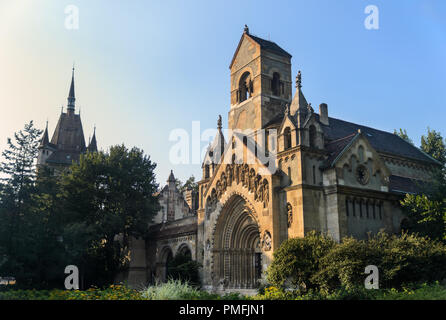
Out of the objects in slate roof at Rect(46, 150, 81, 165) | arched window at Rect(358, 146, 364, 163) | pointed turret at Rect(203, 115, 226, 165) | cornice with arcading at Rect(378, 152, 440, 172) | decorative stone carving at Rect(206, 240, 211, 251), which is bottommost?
decorative stone carving at Rect(206, 240, 211, 251)

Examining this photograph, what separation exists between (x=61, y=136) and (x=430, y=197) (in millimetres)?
70660

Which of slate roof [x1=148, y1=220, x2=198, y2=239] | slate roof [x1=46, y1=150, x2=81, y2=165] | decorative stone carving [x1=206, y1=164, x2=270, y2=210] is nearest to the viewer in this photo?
decorative stone carving [x1=206, y1=164, x2=270, y2=210]

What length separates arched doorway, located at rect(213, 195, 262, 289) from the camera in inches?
1242

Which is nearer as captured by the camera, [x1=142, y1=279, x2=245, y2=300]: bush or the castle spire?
[x1=142, y1=279, x2=245, y2=300]: bush

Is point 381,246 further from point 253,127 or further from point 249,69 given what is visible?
point 249,69

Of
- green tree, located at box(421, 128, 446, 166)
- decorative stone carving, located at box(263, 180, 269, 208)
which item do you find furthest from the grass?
green tree, located at box(421, 128, 446, 166)

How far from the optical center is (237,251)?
105 ft

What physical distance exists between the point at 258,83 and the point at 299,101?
5900mm

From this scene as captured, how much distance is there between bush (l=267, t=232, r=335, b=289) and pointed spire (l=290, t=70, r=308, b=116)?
9.01m

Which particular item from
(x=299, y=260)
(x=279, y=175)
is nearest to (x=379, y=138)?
(x=279, y=175)

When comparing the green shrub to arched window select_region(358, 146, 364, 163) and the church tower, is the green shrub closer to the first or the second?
arched window select_region(358, 146, 364, 163)

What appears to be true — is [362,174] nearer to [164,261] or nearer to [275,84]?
[275,84]

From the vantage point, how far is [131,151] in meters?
44.0
